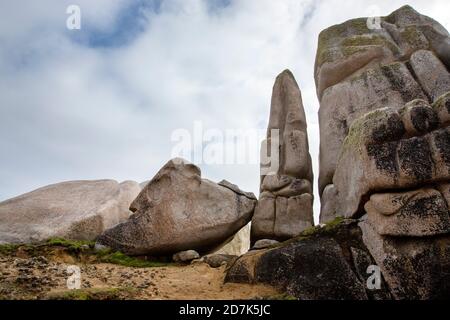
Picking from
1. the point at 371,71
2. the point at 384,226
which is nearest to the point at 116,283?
the point at 384,226

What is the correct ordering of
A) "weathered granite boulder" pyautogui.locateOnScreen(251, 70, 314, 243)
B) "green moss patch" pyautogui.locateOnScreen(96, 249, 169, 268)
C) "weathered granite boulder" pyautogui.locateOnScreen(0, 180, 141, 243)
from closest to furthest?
"green moss patch" pyautogui.locateOnScreen(96, 249, 169, 268) → "weathered granite boulder" pyautogui.locateOnScreen(0, 180, 141, 243) → "weathered granite boulder" pyautogui.locateOnScreen(251, 70, 314, 243)

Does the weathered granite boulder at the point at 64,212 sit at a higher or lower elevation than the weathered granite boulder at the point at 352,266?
higher

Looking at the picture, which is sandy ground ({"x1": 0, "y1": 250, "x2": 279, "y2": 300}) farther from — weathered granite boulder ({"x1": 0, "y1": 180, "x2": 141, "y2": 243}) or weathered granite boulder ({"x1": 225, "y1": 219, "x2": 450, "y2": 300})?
weathered granite boulder ({"x1": 0, "y1": 180, "x2": 141, "y2": 243})

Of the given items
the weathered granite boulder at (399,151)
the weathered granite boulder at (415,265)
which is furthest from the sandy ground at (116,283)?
the weathered granite boulder at (399,151)

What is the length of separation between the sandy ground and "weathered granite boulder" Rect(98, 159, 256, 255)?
1.73 meters

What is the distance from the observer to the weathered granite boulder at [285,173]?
15.2 m

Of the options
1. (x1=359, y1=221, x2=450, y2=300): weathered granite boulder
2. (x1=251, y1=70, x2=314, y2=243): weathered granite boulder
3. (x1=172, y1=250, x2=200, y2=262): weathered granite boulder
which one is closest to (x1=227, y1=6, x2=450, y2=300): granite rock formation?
(x1=359, y1=221, x2=450, y2=300): weathered granite boulder

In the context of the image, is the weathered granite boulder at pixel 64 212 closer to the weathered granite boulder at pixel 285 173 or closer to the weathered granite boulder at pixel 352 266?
the weathered granite boulder at pixel 285 173

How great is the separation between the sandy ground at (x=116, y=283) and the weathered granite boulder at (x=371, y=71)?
5.90 m

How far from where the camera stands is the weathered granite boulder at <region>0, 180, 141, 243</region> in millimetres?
14688

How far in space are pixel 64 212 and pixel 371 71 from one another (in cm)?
1484

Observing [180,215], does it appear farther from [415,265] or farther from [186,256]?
[415,265]
